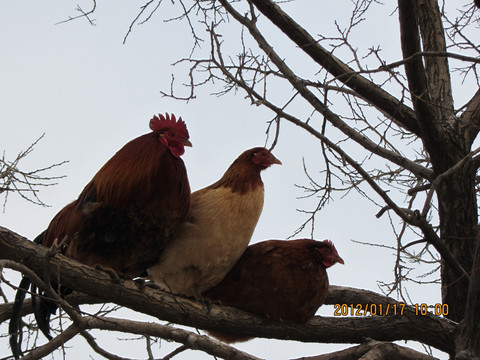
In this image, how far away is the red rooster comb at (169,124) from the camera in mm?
4141

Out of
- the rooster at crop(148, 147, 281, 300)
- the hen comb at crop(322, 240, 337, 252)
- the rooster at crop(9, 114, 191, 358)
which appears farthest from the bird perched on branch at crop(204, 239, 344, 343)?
the rooster at crop(9, 114, 191, 358)

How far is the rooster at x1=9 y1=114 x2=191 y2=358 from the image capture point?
145 inches

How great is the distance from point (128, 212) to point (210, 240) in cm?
61

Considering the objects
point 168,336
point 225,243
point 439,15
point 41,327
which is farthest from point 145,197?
point 439,15

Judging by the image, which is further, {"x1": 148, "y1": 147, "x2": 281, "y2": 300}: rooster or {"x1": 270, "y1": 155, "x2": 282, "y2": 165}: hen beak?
{"x1": 270, "y1": 155, "x2": 282, "y2": 165}: hen beak

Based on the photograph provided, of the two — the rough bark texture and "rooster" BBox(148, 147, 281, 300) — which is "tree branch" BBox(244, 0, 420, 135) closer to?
"rooster" BBox(148, 147, 281, 300)

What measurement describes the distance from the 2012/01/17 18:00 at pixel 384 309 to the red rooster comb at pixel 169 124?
1.82 metres

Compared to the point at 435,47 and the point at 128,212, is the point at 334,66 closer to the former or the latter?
the point at 435,47

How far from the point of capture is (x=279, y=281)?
159 inches

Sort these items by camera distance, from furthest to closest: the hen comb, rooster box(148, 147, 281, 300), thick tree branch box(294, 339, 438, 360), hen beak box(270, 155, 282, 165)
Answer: hen beak box(270, 155, 282, 165) → the hen comb → rooster box(148, 147, 281, 300) → thick tree branch box(294, 339, 438, 360)

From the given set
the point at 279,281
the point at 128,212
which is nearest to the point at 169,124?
the point at 128,212

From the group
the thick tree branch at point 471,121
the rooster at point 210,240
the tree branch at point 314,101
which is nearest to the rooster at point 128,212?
the rooster at point 210,240

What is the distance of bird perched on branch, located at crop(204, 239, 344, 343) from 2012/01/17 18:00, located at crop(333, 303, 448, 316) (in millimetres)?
444

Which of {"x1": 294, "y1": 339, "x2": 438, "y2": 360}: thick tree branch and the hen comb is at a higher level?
the hen comb
